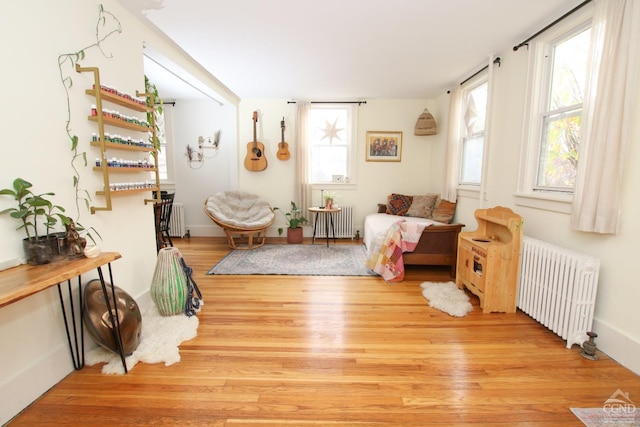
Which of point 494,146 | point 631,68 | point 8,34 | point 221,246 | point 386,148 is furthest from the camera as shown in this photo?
point 386,148

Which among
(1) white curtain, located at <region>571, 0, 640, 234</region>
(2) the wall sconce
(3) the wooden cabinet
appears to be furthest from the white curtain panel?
(2) the wall sconce

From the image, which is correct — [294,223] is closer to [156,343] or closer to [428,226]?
[428,226]

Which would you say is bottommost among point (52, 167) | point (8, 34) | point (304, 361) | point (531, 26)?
point (304, 361)

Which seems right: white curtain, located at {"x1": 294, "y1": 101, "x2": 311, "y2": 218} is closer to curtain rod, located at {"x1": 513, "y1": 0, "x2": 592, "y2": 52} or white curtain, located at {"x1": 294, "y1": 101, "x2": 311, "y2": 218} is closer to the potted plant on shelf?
the potted plant on shelf

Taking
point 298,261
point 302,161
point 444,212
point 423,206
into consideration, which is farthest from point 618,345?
point 302,161

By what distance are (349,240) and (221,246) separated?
2.20 metres

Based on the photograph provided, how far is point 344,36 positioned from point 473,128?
2.15m

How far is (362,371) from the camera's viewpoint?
165cm

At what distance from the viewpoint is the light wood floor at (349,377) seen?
4.43 ft

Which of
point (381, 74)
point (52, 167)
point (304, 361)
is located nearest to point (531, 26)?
point (381, 74)

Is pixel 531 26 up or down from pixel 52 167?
up

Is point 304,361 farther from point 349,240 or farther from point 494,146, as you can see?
point 349,240

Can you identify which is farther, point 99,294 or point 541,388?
point 99,294

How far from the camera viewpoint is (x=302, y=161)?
4816 millimetres
